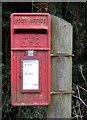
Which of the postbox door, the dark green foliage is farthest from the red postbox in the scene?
A: the dark green foliage

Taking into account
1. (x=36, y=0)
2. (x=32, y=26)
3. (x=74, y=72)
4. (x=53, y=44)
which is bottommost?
(x=74, y=72)

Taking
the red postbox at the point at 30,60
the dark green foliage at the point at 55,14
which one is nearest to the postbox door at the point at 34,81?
the red postbox at the point at 30,60

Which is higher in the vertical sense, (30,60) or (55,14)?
(55,14)

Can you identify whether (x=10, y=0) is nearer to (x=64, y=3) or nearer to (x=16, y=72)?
(x=64, y=3)

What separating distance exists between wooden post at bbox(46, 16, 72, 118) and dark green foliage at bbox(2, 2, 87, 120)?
2.87m

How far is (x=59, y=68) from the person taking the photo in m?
1.82

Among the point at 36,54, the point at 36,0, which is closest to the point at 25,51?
the point at 36,54

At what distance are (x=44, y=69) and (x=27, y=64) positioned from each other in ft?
0.41

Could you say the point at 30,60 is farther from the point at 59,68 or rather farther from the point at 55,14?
the point at 55,14

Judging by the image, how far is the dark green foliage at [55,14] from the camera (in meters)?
4.75

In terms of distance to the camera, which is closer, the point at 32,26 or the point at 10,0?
the point at 32,26

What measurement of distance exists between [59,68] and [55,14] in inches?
120

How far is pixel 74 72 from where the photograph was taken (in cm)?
524

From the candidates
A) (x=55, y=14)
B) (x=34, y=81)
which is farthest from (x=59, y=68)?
(x=55, y=14)
